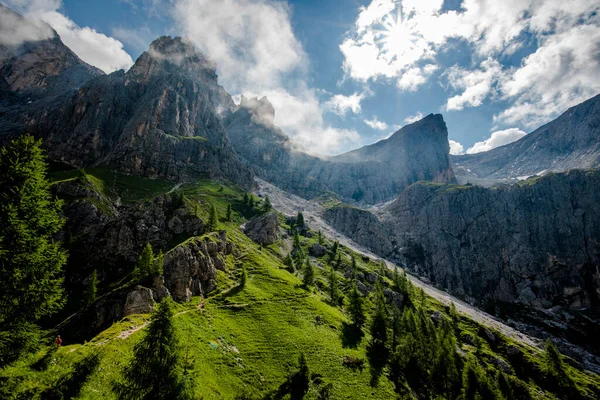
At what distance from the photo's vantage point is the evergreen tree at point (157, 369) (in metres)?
29.5

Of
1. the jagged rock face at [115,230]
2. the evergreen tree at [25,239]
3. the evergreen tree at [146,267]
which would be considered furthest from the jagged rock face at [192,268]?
the evergreen tree at [25,239]

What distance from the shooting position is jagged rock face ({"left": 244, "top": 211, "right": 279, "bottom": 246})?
501 ft

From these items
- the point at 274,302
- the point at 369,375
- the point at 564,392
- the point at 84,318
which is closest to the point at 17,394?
the point at 84,318

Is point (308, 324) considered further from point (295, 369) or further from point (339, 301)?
point (339, 301)

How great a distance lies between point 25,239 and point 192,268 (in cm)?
5511

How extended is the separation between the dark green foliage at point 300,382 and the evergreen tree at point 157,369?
67.6ft

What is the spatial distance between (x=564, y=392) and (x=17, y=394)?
133m

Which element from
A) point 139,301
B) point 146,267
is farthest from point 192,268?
point 139,301

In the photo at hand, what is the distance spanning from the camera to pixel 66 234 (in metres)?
94.1

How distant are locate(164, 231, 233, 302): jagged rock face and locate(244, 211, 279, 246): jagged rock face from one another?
7123 cm

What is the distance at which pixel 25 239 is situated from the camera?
594 inches

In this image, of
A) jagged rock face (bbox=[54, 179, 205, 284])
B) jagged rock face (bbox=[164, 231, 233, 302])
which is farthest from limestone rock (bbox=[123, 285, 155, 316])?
jagged rock face (bbox=[54, 179, 205, 284])

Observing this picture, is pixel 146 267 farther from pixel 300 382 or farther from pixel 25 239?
pixel 25 239

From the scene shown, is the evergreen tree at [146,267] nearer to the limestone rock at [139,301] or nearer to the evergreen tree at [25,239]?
the limestone rock at [139,301]
